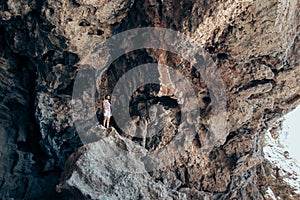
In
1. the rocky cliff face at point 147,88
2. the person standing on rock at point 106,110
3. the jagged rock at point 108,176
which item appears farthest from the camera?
the person standing on rock at point 106,110

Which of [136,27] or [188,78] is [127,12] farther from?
[188,78]

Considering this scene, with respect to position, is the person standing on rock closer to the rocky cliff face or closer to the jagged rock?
the rocky cliff face

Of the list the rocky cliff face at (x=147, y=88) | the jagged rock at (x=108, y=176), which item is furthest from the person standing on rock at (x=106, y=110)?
the jagged rock at (x=108, y=176)

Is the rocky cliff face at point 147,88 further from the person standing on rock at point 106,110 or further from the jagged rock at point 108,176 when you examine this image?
the person standing on rock at point 106,110

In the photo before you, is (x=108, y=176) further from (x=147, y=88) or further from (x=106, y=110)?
(x=147, y=88)

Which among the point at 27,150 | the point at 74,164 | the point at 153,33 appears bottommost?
the point at 74,164

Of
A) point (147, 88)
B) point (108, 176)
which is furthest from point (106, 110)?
point (108, 176)

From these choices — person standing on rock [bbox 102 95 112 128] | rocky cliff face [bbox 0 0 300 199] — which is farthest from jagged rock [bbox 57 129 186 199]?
person standing on rock [bbox 102 95 112 128]

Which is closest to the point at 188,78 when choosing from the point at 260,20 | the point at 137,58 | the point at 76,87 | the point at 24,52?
the point at 137,58
